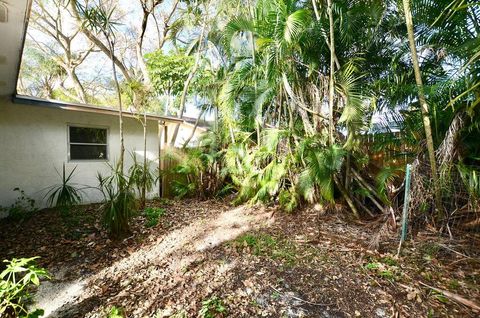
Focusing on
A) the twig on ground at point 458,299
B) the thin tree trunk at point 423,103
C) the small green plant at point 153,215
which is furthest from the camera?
the small green plant at point 153,215

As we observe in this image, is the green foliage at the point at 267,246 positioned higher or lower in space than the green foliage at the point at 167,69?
lower

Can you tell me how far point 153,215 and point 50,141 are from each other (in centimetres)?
311

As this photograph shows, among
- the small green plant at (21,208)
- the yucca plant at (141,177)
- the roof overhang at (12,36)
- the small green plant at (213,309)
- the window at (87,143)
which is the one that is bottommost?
the small green plant at (213,309)

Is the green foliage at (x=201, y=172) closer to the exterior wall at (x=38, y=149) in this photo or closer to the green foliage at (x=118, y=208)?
the exterior wall at (x=38, y=149)

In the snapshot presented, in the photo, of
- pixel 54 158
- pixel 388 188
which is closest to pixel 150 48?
pixel 54 158

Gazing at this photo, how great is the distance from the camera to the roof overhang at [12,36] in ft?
7.73

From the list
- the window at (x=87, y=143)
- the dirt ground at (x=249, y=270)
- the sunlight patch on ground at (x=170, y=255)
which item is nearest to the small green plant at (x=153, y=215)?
the dirt ground at (x=249, y=270)

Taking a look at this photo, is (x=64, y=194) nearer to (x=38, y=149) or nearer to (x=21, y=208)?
(x=21, y=208)

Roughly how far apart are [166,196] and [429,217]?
255 inches

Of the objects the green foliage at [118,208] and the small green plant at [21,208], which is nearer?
the green foliage at [118,208]

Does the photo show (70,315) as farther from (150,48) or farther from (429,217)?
(150,48)

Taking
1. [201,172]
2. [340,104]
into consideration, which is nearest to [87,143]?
[201,172]

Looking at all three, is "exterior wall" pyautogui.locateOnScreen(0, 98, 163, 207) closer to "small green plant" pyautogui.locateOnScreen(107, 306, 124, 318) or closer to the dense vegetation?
the dense vegetation

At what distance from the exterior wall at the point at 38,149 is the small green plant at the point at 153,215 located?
1970mm
